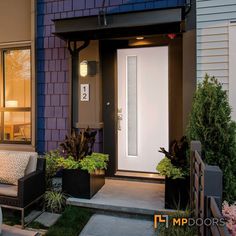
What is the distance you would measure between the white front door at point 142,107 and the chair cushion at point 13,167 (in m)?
1.74

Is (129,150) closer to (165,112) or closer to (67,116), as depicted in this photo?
(165,112)

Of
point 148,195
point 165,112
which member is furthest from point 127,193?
point 165,112

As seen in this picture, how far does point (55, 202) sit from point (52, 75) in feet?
7.59

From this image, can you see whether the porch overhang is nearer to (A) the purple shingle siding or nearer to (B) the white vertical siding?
(B) the white vertical siding

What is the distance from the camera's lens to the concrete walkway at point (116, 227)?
3.09 metres

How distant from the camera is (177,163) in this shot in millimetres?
3428

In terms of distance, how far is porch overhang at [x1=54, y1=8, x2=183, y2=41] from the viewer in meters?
3.57

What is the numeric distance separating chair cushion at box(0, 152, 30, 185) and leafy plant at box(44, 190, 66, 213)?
499mm

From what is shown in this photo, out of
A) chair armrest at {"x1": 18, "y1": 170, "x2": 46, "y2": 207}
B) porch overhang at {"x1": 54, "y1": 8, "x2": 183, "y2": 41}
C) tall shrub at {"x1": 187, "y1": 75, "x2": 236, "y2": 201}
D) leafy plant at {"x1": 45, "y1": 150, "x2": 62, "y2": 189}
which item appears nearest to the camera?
tall shrub at {"x1": 187, "y1": 75, "x2": 236, "y2": 201}

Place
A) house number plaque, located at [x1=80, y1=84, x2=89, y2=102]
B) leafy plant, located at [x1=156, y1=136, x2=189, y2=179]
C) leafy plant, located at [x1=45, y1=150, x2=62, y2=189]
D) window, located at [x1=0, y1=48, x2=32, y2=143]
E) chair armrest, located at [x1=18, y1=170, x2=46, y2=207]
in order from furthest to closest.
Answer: window, located at [x1=0, y1=48, x2=32, y2=143], house number plaque, located at [x1=80, y1=84, x2=89, y2=102], leafy plant, located at [x1=45, y1=150, x2=62, y2=189], leafy plant, located at [x1=156, y1=136, x2=189, y2=179], chair armrest, located at [x1=18, y1=170, x2=46, y2=207]

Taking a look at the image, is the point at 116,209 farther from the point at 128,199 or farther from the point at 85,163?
the point at 85,163

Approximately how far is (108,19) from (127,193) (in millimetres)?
2576

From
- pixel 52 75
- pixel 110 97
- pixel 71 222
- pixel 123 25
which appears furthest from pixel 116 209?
pixel 52 75

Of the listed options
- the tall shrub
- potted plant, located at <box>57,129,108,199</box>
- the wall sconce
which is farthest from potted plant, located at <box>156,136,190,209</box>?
the wall sconce
